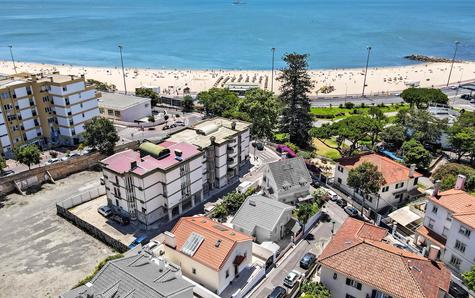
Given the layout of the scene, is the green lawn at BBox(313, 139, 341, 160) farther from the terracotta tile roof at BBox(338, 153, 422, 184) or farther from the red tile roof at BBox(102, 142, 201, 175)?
the red tile roof at BBox(102, 142, 201, 175)

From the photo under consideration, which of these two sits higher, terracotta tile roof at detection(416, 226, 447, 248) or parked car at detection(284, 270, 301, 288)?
terracotta tile roof at detection(416, 226, 447, 248)

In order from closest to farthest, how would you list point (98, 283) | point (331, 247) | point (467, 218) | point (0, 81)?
point (98, 283)
point (331, 247)
point (467, 218)
point (0, 81)

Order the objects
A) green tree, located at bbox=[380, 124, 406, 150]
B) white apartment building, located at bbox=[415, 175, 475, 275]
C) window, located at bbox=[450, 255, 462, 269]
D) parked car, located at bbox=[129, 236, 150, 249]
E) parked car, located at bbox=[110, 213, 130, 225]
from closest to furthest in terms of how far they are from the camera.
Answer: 1. white apartment building, located at bbox=[415, 175, 475, 275]
2. window, located at bbox=[450, 255, 462, 269]
3. parked car, located at bbox=[129, 236, 150, 249]
4. parked car, located at bbox=[110, 213, 130, 225]
5. green tree, located at bbox=[380, 124, 406, 150]

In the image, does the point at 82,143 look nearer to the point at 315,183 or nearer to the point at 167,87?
the point at 315,183

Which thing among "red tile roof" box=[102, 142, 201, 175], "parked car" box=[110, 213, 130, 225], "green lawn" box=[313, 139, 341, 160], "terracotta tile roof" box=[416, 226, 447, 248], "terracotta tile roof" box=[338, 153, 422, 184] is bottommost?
"green lawn" box=[313, 139, 341, 160]

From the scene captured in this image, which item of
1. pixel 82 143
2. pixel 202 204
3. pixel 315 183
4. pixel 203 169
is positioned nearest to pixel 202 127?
pixel 203 169

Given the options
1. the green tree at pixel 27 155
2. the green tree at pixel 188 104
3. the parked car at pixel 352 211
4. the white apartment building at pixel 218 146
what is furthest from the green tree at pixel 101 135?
the parked car at pixel 352 211

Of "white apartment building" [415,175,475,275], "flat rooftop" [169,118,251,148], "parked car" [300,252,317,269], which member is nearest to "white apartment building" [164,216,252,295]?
"parked car" [300,252,317,269]

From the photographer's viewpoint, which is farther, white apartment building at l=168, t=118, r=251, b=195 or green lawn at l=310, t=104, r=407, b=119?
green lawn at l=310, t=104, r=407, b=119
